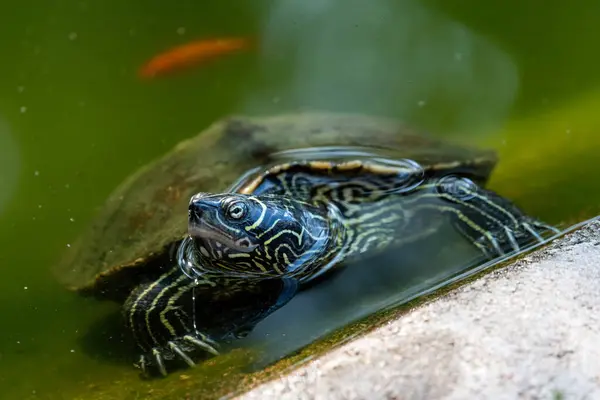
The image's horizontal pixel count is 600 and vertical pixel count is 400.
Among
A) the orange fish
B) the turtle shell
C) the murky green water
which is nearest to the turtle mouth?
the turtle shell

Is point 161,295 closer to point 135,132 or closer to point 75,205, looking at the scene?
point 75,205

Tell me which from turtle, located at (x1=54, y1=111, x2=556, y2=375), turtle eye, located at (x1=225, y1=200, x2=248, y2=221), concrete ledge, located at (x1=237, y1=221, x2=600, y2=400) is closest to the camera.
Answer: concrete ledge, located at (x1=237, y1=221, x2=600, y2=400)

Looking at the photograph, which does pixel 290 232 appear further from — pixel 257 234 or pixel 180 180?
pixel 180 180

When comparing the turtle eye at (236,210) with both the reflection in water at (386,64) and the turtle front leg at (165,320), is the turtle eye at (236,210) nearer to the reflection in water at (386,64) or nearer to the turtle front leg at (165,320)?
the turtle front leg at (165,320)

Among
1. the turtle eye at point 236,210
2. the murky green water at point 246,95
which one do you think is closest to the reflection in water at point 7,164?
the murky green water at point 246,95

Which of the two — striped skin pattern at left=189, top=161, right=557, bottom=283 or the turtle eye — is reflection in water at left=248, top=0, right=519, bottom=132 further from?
the turtle eye
